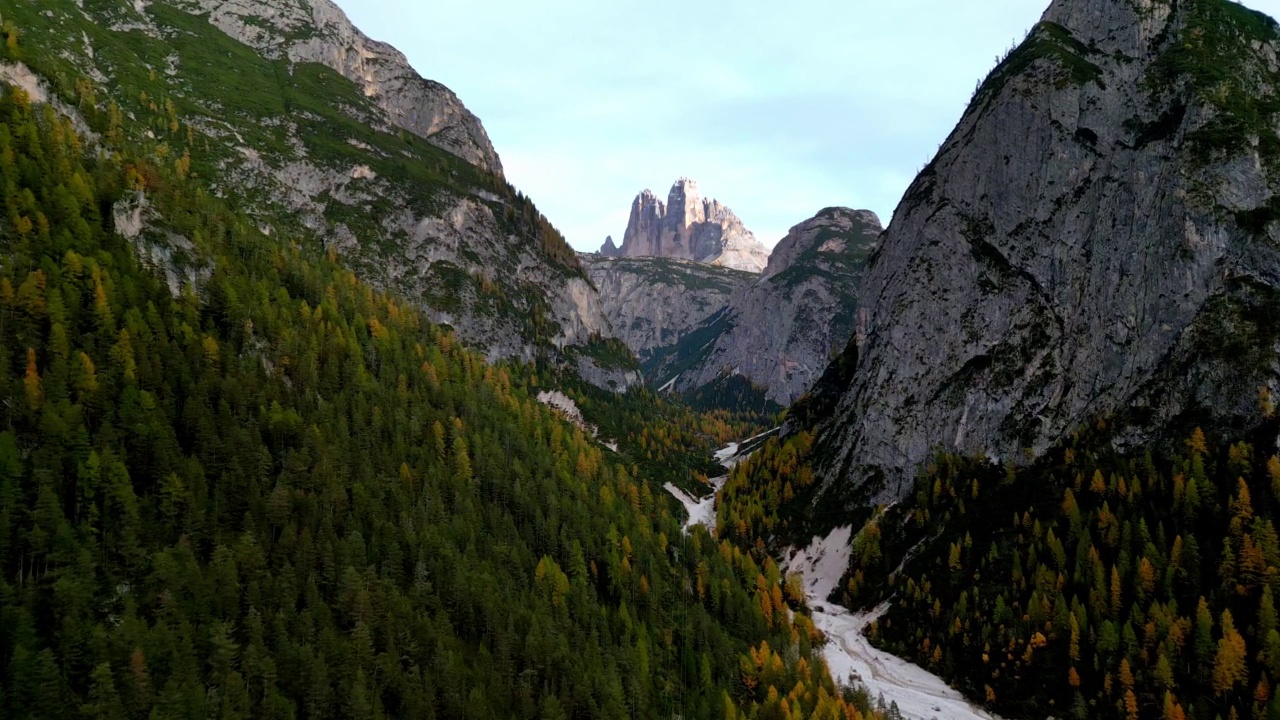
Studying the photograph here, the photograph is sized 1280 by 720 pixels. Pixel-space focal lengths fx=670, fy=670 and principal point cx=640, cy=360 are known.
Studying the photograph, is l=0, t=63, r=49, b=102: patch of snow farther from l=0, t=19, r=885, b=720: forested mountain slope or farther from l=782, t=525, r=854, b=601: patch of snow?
l=782, t=525, r=854, b=601: patch of snow

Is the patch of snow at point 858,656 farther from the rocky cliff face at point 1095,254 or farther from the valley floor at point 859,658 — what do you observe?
the rocky cliff face at point 1095,254

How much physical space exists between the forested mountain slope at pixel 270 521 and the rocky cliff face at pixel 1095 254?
72.2m

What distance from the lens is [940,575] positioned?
13950cm

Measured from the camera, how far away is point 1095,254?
A: 155500 millimetres

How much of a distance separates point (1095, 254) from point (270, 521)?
179 metres

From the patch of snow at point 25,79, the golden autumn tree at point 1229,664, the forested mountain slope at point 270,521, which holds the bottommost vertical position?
the forested mountain slope at point 270,521

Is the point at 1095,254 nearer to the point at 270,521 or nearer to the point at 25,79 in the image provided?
the point at 270,521

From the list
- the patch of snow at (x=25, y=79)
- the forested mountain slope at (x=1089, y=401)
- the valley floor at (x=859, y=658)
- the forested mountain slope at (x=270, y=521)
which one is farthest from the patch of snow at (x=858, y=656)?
the patch of snow at (x=25, y=79)

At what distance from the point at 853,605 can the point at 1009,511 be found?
39805 mm

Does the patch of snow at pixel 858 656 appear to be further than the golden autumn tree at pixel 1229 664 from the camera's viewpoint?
Yes

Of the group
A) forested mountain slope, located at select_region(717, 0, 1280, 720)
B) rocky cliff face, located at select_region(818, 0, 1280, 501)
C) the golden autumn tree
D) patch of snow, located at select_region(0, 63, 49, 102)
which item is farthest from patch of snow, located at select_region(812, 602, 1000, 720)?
patch of snow, located at select_region(0, 63, 49, 102)

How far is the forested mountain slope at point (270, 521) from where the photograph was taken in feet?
276

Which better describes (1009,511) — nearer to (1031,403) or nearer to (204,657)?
(1031,403)

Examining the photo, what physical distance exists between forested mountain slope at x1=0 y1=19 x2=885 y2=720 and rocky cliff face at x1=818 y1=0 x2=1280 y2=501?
7220cm
